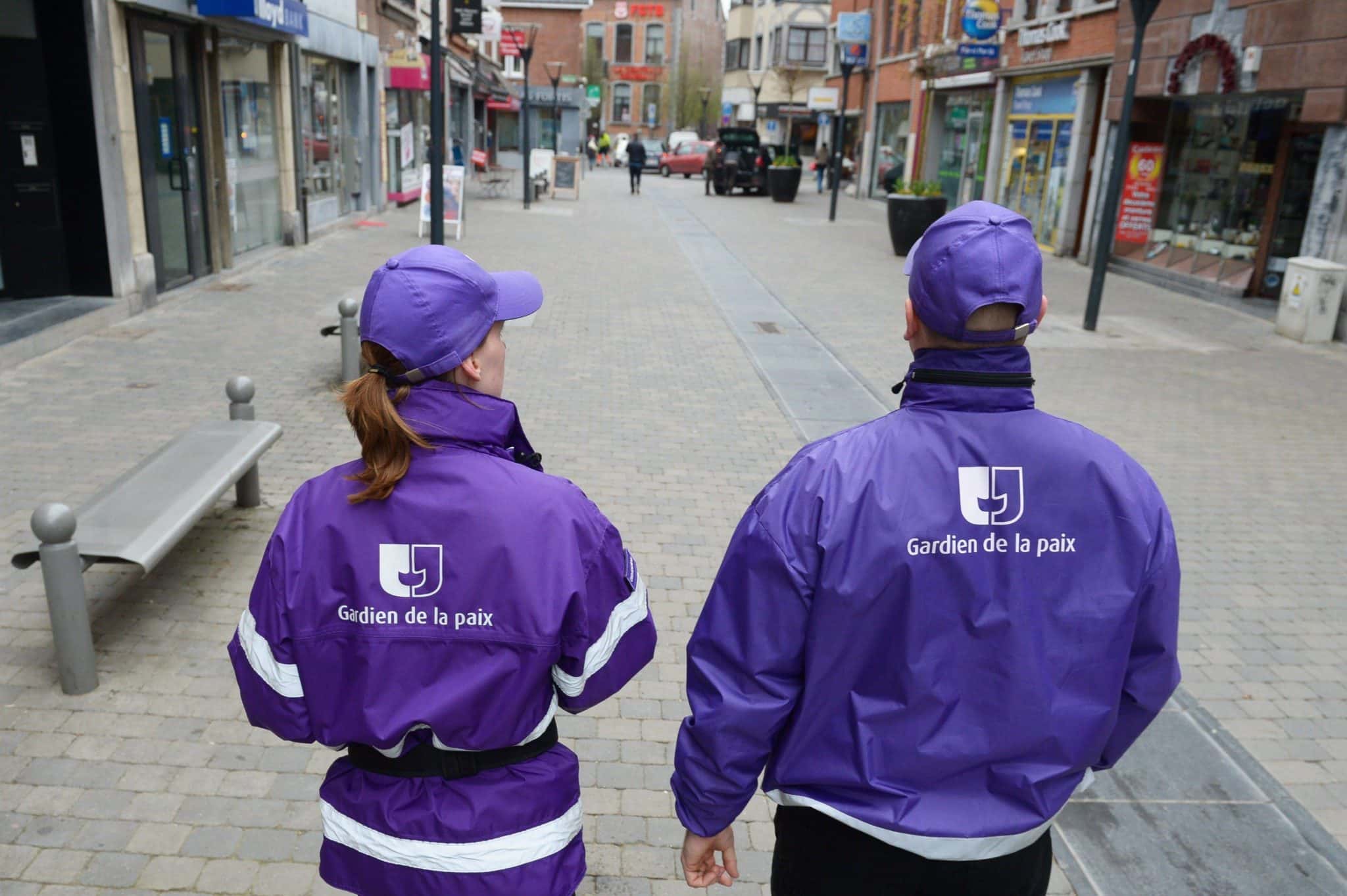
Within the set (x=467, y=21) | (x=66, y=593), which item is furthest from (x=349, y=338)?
(x=467, y=21)

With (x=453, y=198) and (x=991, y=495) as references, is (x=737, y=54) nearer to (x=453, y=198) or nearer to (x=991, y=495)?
(x=453, y=198)

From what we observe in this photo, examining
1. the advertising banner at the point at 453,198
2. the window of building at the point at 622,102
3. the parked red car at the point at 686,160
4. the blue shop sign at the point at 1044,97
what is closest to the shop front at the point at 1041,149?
the blue shop sign at the point at 1044,97

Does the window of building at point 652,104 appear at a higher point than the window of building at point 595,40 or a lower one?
lower

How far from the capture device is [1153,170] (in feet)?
57.9

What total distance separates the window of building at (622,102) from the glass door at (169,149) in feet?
210

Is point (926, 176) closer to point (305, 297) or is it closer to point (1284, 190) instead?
point (1284, 190)

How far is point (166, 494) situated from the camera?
188 inches

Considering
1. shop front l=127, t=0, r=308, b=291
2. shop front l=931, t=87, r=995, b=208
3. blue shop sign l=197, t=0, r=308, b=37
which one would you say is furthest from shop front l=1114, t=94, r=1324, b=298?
shop front l=127, t=0, r=308, b=291

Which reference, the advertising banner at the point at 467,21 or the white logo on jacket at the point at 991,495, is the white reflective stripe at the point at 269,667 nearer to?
the white logo on jacket at the point at 991,495

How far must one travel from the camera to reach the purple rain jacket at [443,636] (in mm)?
1924

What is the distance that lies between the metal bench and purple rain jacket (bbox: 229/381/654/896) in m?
2.32

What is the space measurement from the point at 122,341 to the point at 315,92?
364 inches

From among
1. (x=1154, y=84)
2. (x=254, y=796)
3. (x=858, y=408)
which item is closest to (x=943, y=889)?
(x=254, y=796)

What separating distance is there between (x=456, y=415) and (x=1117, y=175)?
11718 mm
